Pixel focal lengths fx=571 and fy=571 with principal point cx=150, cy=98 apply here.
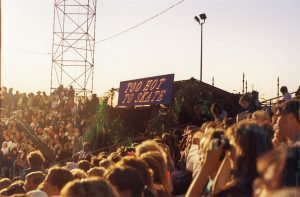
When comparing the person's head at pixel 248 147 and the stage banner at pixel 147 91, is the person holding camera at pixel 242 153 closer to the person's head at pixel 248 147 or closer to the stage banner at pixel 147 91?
the person's head at pixel 248 147

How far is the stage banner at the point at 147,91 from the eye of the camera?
20.5m

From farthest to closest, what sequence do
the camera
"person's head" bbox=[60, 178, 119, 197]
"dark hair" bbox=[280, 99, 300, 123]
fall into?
"dark hair" bbox=[280, 99, 300, 123]
the camera
"person's head" bbox=[60, 178, 119, 197]

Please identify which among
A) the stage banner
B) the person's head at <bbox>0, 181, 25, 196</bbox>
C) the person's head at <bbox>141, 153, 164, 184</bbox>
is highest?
the stage banner

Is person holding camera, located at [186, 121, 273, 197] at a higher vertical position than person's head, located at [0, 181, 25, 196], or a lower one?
higher

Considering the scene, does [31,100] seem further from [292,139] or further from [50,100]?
[292,139]

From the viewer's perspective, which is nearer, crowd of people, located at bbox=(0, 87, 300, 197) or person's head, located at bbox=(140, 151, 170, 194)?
crowd of people, located at bbox=(0, 87, 300, 197)

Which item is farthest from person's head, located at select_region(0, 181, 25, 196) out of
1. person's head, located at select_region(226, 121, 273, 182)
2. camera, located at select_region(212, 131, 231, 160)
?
person's head, located at select_region(226, 121, 273, 182)

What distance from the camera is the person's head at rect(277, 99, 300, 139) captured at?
475 cm

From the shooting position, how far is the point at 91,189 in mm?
3461

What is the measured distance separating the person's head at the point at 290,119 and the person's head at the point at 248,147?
1224 millimetres

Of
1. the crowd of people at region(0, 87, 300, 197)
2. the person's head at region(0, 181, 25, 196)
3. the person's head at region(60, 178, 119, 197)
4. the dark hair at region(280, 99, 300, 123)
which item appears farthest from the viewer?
the person's head at region(0, 181, 25, 196)

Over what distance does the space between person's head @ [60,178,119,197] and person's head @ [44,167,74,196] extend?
6.21 feet

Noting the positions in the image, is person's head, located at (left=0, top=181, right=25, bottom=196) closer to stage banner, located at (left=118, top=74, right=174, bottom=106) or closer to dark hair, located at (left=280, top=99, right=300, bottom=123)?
dark hair, located at (left=280, top=99, right=300, bottom=123)

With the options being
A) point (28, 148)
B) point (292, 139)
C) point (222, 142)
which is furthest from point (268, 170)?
point (28, 148)
